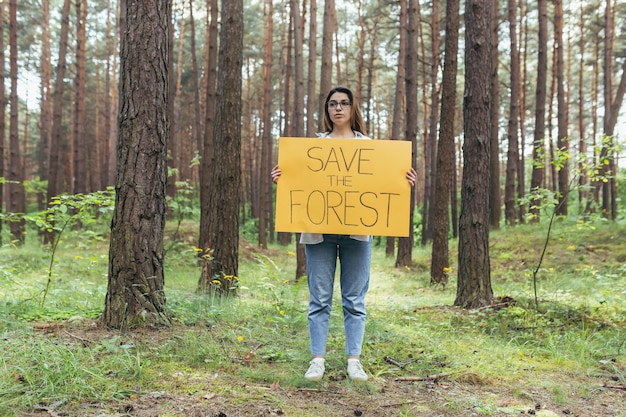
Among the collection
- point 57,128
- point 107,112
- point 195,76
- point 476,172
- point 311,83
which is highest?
point 195,76

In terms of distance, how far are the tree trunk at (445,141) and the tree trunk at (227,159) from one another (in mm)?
3988

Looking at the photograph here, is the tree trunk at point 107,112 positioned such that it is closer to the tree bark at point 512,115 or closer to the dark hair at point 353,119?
the tree bark at point 512,115

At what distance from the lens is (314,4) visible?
13477 mm

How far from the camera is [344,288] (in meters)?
3.57

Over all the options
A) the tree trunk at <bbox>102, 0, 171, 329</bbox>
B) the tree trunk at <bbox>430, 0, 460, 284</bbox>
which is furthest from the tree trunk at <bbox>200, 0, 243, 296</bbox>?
the tree trunk at <bbox>430, 0, 460, 284</bbox>

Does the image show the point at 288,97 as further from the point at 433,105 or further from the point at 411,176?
the point at 411,176

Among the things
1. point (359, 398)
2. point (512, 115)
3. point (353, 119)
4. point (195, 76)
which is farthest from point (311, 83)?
point (359, 398)

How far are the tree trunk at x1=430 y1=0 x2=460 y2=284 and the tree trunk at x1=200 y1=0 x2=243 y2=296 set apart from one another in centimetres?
399

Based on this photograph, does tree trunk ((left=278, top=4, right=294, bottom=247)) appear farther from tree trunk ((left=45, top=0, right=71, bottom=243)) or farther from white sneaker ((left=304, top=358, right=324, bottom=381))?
tree trunk ((left=45, top=0, right=71, bottom=243))

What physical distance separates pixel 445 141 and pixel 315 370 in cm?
648

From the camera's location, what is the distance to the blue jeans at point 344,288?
3510mm

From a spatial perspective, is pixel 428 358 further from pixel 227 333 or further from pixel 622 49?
pixel 622 49

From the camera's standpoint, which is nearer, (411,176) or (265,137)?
(411,176)

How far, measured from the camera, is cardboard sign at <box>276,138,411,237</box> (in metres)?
3.63
